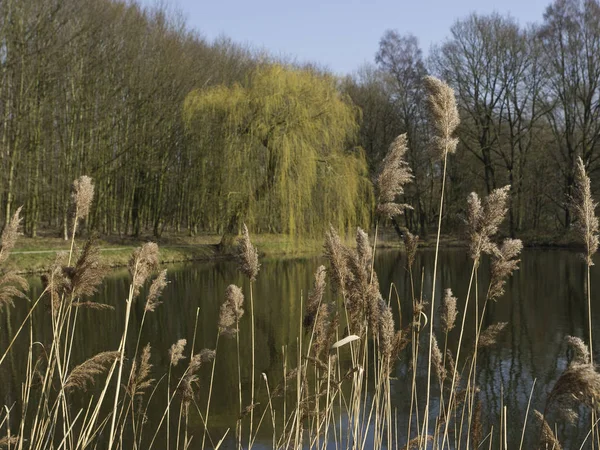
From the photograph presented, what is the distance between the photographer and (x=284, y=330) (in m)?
11.6

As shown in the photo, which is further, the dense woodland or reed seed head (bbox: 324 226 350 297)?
the dense woodland

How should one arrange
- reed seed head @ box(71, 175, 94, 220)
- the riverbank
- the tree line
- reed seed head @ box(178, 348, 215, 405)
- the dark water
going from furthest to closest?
the tree line → the riverbank → the dark water → reed seed head @ box(178, 348, 215, 405) → reed seed head @ box(71, 175, 94, 220)

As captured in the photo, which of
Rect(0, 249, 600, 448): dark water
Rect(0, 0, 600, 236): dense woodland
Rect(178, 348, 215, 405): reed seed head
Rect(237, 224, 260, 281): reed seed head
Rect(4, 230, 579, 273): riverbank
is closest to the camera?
Rect(237, 224, 260, 281): reed seed head

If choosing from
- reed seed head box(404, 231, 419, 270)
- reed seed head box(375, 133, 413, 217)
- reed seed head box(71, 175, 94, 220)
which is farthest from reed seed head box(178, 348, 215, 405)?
reed seed head box(375, 133, 413, 217)

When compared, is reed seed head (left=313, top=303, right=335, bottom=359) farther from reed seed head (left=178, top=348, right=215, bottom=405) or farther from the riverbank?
the riverbank

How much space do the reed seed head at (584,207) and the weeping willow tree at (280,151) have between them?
19.9 metres

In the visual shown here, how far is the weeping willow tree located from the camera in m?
23.2

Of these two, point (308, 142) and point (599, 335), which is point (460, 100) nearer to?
point (308, 142)

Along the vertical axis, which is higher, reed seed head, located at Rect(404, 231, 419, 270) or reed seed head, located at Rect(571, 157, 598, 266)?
reed seed head, located at Rect(571, 157, 598, 266)

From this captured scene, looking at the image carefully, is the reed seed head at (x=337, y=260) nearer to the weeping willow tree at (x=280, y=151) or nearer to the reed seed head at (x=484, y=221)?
the reed seed head at (x=484, y=221)

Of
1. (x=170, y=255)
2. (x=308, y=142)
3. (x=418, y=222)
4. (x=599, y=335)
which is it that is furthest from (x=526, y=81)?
(x=599, y=335)

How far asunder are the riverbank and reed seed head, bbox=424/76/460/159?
55.3 feet

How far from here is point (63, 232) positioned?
24.4m

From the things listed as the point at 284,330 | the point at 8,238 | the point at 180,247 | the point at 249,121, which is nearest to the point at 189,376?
the point at 8,238
